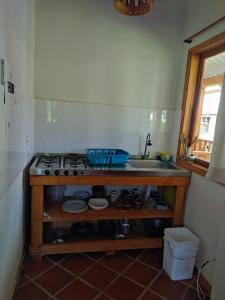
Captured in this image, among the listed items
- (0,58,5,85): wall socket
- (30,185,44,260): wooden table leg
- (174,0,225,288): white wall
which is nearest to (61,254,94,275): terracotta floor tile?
(30,185,44,260): wooden table leg

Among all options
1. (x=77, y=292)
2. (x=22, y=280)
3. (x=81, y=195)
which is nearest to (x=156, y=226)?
(x=81, y=195)

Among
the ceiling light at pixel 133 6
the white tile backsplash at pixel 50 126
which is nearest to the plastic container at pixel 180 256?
the white tile backsplash at pixel 50 126

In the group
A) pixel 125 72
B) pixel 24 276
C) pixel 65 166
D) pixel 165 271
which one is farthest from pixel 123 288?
pixel 125 72

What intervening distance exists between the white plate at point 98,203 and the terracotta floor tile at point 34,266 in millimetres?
606

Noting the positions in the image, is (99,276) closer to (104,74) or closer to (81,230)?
(81,230)

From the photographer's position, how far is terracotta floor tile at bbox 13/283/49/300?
1.57 meters

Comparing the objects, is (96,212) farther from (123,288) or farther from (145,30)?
(145,30)

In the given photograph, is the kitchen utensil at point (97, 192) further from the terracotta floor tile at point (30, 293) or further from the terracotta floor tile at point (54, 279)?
the terracotta floor tile at point (30, 293)

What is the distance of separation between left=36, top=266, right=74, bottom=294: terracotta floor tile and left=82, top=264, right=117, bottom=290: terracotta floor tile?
0.14m

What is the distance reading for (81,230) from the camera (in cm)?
216

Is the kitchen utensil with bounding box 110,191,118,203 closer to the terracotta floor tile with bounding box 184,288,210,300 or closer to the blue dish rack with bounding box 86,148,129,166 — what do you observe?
the blue dish rack with bounding box 86,148,129,166

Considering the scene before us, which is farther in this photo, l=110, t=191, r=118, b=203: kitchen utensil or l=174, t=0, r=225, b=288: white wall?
l=110, t=191, r=118, b=203: kitchen utensil

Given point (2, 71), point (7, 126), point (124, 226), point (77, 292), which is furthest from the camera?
point (124, 226)

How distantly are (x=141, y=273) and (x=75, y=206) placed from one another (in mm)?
811
